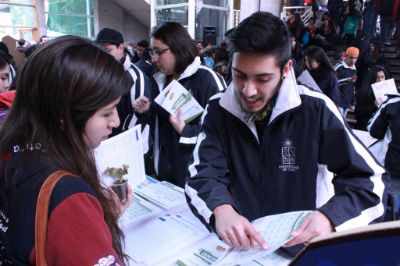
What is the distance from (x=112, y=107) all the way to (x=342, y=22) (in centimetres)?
807

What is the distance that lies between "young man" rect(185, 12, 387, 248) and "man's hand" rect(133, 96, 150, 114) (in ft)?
3.52

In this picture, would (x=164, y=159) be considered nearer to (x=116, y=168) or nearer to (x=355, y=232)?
(x=116, y=168)

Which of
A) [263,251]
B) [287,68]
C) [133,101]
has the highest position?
[287,68]

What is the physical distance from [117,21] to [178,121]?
545 inches

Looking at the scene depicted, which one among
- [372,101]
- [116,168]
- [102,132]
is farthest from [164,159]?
[372,101]

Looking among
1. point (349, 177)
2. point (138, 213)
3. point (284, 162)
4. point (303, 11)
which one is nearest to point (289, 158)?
point (284, 162)

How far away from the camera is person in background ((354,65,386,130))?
4.35 meters

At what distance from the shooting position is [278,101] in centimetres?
119

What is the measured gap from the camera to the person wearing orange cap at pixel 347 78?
5250 mm

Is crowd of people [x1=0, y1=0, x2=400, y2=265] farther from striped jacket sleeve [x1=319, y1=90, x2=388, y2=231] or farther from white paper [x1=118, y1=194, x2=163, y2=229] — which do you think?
white paper [x1=118, y1=194, x2=163, y2=229]

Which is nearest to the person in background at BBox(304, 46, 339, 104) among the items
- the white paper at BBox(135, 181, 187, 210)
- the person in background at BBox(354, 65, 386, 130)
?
the person in background at BBox(354, 65, 386, 130)

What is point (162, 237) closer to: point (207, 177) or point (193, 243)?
point (193, 243)

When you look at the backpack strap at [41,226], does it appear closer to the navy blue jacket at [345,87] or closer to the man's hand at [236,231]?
the man's hand at [236,231]

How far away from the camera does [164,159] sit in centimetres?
221
